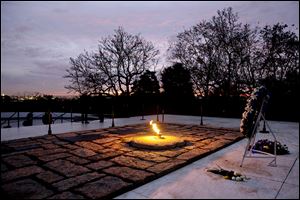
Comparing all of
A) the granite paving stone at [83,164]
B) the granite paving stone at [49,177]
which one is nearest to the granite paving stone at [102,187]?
the granite paving stone at [83,164]

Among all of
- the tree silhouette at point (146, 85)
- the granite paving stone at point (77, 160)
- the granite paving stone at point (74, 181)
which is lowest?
the granite paving stone at point (74, 181)

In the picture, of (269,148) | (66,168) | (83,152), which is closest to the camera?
(66,168)

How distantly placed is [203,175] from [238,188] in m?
0.80

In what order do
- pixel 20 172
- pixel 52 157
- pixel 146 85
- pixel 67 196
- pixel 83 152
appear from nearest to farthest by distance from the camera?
pixel 67 196 → pixel 20 172 → pixel 52 157 → pixel 83 152 → pixel 146 85

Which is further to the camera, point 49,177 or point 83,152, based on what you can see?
point 83,152

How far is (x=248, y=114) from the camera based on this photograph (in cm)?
523

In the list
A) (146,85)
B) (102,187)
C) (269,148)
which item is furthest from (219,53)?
(102,187)

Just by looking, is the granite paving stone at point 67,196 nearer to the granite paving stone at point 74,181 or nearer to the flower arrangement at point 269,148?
the granite paving stone at point 74,181

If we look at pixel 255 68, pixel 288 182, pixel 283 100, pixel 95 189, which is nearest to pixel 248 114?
pixel 288 182

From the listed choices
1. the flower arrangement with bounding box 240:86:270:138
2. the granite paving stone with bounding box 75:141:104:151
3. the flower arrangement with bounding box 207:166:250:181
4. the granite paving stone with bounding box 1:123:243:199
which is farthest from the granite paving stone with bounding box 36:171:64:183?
the flower arrangement with bounding box 240:86:270:138

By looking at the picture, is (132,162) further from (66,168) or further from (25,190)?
(25,190)

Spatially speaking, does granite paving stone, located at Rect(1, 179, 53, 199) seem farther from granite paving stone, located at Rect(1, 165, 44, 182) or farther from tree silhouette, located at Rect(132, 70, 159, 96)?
tree silhouette, located at Rect(132, 70, 159, 96)

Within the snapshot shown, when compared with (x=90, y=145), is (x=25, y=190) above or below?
below

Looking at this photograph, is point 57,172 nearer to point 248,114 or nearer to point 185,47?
point 248,114
